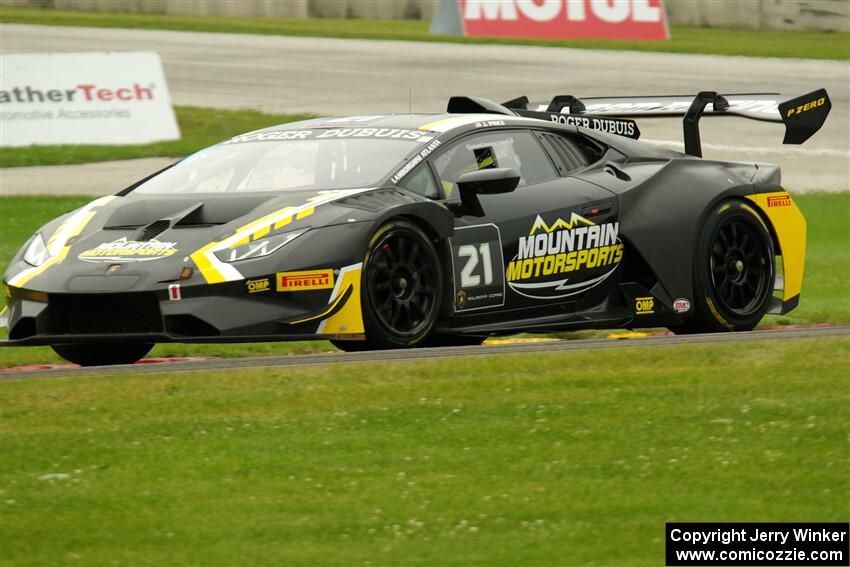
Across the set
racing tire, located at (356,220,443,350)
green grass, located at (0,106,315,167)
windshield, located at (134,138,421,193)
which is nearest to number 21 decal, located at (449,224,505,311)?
racing tire, located at (356,220,443,350)

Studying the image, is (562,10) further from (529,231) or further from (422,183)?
(422,183)

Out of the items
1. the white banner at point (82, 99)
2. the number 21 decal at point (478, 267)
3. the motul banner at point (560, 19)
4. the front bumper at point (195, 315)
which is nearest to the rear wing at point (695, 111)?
the number 21 decal at point (478, 267)

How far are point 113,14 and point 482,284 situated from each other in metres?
36.5

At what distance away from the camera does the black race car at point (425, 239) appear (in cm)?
831

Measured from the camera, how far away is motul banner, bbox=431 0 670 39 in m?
38.2

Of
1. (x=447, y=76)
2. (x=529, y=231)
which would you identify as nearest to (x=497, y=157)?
(x=529, y=231)

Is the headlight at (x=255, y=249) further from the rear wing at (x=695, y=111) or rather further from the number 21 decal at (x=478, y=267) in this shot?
the rear wing at (x=695, y=111)

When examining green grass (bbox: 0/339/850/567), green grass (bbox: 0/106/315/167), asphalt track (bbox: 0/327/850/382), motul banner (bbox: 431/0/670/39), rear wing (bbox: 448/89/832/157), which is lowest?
green grass (bbox: 0/106/315/167)

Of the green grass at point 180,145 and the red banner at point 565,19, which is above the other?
the red banner at point 565,19

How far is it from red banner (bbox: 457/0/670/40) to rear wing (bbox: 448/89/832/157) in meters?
26.7

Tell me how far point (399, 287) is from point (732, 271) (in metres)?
2.66

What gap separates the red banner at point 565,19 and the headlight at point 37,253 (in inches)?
1171

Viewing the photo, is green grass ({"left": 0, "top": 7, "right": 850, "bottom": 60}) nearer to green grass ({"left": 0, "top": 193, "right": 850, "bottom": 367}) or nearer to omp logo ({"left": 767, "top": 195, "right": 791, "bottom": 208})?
green grass ({"left": 0, "top": 193, "right": 850, "bottom": 367})

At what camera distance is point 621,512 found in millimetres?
5691
